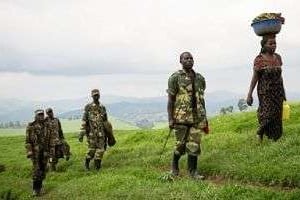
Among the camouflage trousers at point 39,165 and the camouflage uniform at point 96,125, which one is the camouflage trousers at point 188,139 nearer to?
the camouflage trousers at point 39,165

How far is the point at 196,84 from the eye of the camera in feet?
59.8

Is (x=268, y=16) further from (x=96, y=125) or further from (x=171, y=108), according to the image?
(x=96, y=125)

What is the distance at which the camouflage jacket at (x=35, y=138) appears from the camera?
73.4 ft

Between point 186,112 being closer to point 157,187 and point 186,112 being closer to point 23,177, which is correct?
point 157,187

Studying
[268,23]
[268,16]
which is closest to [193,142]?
[268,23]

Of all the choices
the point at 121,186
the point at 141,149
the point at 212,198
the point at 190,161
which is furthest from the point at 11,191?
the point at 212,198

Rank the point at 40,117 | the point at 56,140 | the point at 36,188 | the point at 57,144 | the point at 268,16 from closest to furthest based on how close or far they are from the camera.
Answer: the point at 268,16 → the point at 40,117 → the point at 36,188 → the point at 56,140 → the point at 57,144

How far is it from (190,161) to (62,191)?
6.09 meters

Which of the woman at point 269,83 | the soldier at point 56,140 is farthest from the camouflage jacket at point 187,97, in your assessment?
the soldier at point 56,140

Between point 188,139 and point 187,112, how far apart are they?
0.84 m

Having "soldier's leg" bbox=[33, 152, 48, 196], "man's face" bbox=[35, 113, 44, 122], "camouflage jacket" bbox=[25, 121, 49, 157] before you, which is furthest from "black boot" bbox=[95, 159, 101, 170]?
"man's face" bbox=[35, 113, 44, 122]

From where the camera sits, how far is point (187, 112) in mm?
18172

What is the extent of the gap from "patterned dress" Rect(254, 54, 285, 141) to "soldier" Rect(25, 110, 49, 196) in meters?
8.31

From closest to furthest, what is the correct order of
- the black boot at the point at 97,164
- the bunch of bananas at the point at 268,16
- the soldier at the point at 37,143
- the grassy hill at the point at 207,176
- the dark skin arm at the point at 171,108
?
the grassy hill at the point at 207,176 → the dark skin arm at the point at 171,108 → the bunch of bananas at the point at 268,16 → the soldier at the point at 37,143 → the black boot at the point at 97,164
